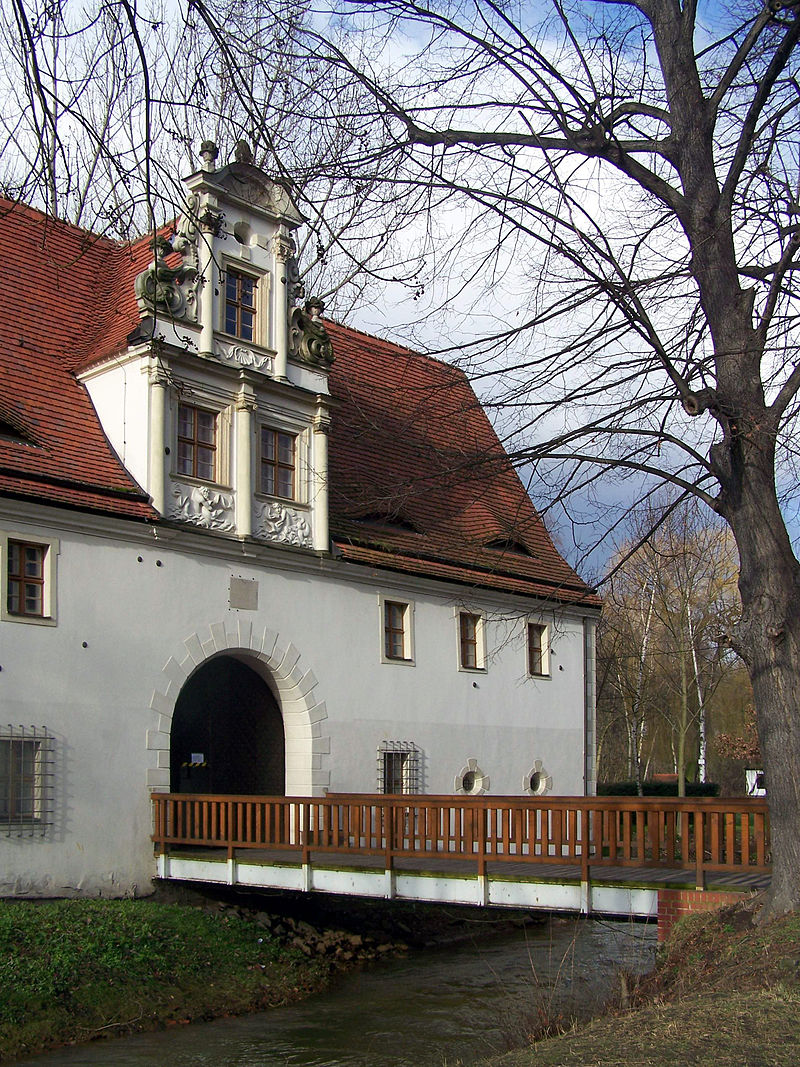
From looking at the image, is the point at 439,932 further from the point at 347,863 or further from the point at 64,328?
the point at 64,328

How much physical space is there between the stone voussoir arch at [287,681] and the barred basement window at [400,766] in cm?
150

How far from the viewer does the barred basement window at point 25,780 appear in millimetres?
14859

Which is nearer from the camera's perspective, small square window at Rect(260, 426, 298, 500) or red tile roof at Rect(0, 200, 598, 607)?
red tile roof at Rect(0, 200, 598, 607)

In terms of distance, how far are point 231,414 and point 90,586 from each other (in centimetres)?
381


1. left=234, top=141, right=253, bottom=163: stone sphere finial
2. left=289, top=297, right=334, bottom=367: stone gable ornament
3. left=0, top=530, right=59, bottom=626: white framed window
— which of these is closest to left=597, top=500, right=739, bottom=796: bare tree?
left=289, top=297, right=334, bottom=367: stone gable ornament

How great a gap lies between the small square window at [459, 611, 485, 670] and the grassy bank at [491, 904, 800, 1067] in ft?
41.8

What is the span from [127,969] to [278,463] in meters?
8.54

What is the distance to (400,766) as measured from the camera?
20844mm

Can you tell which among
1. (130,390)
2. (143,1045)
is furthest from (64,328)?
(143,1045)

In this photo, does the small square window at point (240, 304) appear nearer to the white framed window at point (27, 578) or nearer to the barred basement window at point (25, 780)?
the white framed window at point (27, 578)

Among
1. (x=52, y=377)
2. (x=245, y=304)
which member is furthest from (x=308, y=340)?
(x=52, y=377)

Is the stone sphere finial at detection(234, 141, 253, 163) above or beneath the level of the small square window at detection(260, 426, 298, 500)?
beneath

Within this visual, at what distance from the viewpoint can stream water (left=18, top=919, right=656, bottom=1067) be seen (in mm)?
11328

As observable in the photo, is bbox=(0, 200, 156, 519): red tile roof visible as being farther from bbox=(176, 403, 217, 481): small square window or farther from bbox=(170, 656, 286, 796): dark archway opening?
bbox=(170, 656, 286, 796): dark archway opening
